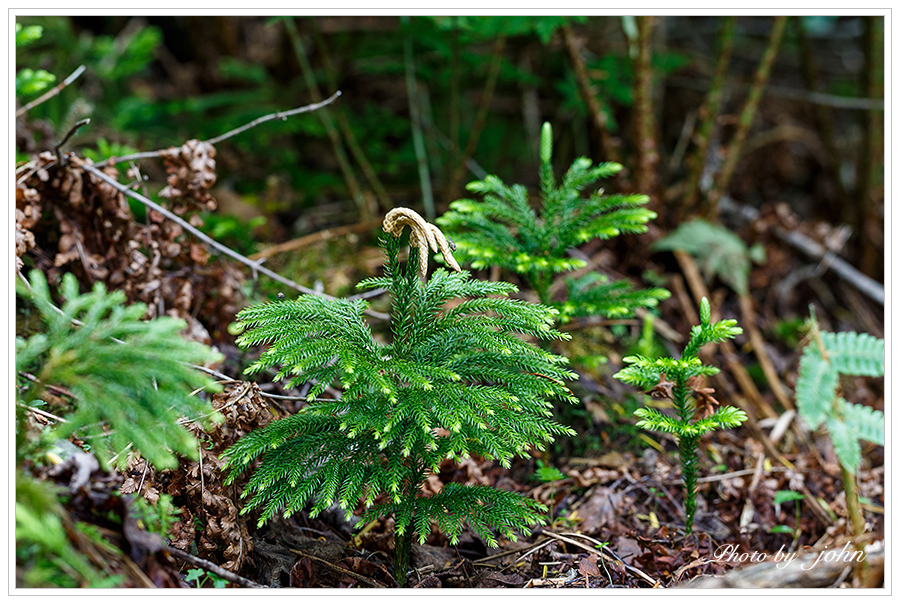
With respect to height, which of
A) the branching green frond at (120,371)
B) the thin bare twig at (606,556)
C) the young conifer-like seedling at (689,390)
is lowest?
the thin bare twig at (606,556)

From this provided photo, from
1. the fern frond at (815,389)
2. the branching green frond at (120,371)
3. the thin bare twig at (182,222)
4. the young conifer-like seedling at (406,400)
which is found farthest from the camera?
the thin bare twig at (182,222)

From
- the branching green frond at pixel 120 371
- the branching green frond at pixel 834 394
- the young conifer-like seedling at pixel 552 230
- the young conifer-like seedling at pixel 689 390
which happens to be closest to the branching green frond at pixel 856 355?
the branching green frond at pixel 834 394

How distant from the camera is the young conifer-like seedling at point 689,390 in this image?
200 centimetres

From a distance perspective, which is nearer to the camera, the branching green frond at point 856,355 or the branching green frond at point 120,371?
the branching green frond at point 120,371

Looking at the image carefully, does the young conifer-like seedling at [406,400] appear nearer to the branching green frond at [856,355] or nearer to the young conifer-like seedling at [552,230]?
the young conifer-like seedling at [552,230]

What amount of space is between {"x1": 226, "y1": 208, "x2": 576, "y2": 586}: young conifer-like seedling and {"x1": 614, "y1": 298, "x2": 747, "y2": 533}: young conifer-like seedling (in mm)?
348

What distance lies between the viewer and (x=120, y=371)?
1416 mm

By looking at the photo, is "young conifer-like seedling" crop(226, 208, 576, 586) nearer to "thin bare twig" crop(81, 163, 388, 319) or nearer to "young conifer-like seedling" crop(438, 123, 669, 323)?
"young conifer-like seedling" crop(438, 123, 669, 323)

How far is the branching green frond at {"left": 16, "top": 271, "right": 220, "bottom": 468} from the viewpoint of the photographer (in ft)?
4.55

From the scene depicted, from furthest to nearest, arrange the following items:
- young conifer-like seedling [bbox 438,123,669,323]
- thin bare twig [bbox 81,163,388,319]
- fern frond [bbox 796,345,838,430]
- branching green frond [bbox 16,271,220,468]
→ thin bare twig [bbox 81,163,388,319] → young conifer-like seedling [bbox 438,123,669,323] → fern frond [bbox 796,345,838,430] → branching green frond [bbox 16,271,220,468]

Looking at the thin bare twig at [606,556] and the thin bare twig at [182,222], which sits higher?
the thin bare twig at [182,222]

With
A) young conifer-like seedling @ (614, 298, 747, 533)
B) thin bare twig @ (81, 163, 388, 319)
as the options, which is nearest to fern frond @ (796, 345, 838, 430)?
young conifer-like seedling @ (614, 298, 747, 533)

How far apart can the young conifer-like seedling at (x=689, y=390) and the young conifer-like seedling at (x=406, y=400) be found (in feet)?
1.14

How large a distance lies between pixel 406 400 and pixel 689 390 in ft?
3.29
